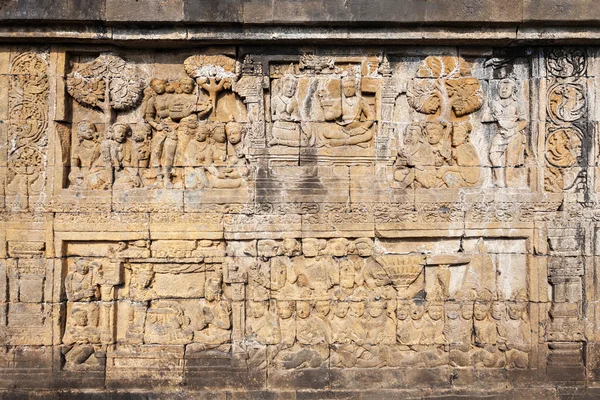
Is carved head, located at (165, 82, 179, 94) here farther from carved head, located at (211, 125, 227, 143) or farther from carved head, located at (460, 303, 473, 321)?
carved head, located at (460, 303, 473, 321)

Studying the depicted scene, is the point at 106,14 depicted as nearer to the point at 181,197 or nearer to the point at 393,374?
the point at 181,197

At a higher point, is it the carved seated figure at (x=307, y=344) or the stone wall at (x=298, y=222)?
the stone wall at (x=298, y=222)

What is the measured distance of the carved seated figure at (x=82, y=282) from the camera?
6.96m

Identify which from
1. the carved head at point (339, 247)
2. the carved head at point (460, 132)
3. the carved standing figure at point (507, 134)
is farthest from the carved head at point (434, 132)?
the carved head at point (339, 247)

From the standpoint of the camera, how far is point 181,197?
696 centimetres

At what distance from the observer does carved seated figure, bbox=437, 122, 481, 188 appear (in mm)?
7090


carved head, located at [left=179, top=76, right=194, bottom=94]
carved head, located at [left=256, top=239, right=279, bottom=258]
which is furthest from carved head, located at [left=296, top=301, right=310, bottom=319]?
carved head, located at [left=179, top=76, right=194, bottom=94]

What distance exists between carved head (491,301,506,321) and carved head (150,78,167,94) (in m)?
4.72

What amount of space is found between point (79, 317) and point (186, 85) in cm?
300

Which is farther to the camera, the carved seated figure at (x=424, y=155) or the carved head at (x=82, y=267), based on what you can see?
the carved seated figure at (x=424, y=155)

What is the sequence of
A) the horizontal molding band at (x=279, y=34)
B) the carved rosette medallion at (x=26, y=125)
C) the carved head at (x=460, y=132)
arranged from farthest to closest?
the carved head at (x=460, y=132) < the carved rosette medallion at (x=26, y=125) < the horizontal molding band at (x=279, y=34)

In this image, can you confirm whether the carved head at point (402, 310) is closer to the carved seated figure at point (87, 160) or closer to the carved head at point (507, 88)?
the carved head at point (507, 88)

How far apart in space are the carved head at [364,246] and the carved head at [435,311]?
3.23 feet

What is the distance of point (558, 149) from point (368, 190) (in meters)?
2.30
